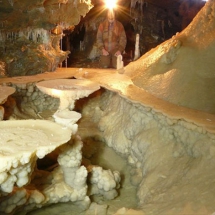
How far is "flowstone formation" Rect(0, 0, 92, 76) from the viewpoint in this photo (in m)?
9.83

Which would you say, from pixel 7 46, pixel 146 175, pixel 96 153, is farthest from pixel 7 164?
pixel 7 46

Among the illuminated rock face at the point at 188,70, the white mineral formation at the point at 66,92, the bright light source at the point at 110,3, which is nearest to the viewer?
the white mineral formation at the point at 66,92

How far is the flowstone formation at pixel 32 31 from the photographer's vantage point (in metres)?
9.83

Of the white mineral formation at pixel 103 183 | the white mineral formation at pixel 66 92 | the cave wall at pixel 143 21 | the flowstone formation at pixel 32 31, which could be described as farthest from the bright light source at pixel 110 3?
the white mineral formation at pixel 103 183

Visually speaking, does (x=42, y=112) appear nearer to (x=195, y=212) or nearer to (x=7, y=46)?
(x=7, y=46)

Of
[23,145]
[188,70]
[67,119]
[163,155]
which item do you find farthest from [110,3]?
[23,145]

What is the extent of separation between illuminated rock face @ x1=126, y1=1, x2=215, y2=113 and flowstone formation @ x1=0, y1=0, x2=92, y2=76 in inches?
158

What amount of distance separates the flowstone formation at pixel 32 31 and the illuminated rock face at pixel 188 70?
4.02m

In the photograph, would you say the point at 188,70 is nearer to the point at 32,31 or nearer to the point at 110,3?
the point at 32,31

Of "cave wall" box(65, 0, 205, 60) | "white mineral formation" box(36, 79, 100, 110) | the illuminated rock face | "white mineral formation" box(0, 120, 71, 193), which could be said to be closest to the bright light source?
"cave wall" box(65, 0, 205, 60)

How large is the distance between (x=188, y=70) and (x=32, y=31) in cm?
623

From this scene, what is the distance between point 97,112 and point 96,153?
6.87 ft

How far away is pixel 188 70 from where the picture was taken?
780cm

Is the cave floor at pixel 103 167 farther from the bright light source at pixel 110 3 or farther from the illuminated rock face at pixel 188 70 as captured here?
the bright light source at pixel 110 3
